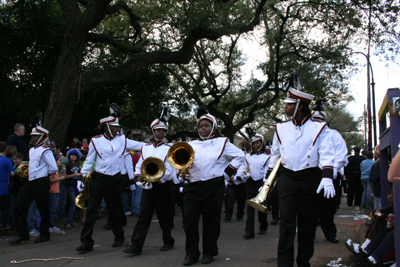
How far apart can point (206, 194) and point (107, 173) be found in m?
2.00

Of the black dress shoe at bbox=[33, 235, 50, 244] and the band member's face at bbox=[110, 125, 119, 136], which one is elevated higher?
the band member's face at bbox=[110, 125, 119, 136]

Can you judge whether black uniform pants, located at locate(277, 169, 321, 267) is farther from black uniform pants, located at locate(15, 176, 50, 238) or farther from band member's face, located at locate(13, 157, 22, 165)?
band member's face, located at locate(13, 157, 22, 165)

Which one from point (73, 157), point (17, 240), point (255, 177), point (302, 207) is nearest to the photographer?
point (302, 207)

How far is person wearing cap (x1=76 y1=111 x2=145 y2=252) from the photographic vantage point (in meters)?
6.62

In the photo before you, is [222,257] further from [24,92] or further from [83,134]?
[83,134]

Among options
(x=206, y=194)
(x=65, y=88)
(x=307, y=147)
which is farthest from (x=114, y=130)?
(x=65, y=88)

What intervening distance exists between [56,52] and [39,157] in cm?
1060

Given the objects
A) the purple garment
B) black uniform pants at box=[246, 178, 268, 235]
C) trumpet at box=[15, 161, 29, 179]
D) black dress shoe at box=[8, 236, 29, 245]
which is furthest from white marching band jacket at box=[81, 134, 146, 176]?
black uniform pants at box=[246, 178, 268, 235]

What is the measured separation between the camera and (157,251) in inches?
257

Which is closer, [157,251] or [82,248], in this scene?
[82,248]

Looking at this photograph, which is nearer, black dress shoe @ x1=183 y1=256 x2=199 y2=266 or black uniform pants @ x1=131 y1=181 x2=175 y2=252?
black dress shoe @ x1=183 y1=256 x2=199 y2=266

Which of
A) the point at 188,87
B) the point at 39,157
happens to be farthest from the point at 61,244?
the point at 188,87

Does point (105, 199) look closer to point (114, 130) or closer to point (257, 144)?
point (114, 130)

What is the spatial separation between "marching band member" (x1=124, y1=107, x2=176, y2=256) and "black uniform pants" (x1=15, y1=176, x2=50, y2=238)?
2084 mm
